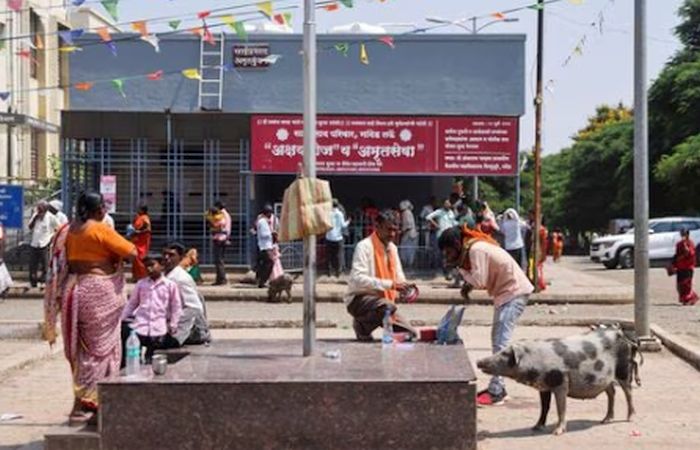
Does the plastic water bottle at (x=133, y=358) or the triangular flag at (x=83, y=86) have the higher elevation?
the triangular flag at (x=83, y=86)

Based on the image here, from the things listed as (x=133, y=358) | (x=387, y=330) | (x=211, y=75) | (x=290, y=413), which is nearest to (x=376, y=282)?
(x=387, y=330)

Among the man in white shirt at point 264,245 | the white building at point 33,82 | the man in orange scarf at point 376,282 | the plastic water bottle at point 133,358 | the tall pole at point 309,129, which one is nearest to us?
the plastic water bottle at point 133,358

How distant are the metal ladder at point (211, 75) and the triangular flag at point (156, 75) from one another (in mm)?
891

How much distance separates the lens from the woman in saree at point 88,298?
26.0ft

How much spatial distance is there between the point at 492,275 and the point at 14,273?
16.0 metres

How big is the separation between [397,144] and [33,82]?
21485 mm

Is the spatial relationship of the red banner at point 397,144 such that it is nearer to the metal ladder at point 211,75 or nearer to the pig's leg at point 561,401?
the metal ladder at point 211,75

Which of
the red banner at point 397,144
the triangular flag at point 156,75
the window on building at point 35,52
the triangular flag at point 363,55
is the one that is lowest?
the red banner at point 397,144

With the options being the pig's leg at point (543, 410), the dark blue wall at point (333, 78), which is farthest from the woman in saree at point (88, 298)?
the dark blue wall at point (333, 78)

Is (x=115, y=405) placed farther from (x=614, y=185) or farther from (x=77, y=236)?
(x=614, y=185)

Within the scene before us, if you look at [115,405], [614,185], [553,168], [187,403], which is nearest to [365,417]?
[187,403]

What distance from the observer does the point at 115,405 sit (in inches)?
276

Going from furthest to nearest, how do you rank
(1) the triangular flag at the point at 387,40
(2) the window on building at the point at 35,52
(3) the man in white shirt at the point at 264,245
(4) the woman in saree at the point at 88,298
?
(2) the window on building at the point at 35,52 → (1) the triangular flag at the point at 387,40 → (3) the man in white shirt at the point at 264,245 → (4) the woman in saree at the point at 88,298

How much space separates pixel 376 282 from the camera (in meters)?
9.38
